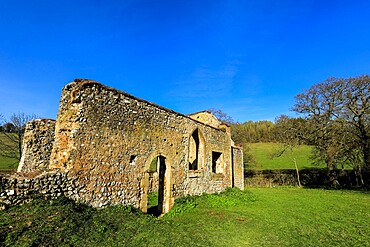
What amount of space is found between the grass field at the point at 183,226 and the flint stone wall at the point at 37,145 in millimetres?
6024

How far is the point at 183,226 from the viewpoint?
7.84m

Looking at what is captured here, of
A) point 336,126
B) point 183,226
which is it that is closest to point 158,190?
point 183,226

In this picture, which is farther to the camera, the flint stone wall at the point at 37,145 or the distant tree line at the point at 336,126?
the distant tree line at the point at 336,126

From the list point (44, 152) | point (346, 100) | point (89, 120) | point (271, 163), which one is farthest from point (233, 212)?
point (271, 163)

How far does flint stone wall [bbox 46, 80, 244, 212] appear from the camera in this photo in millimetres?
7102

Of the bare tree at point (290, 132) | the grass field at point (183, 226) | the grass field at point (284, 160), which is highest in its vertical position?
the bare tree at point (290, 132)

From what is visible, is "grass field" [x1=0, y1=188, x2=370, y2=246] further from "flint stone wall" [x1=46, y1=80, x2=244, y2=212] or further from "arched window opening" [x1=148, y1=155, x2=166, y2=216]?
"arched window opening" [x1=148, y1=155, x2=166, y2=216]

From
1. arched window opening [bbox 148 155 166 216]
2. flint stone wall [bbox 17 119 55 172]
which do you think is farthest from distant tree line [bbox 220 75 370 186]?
flint stone wall [bbox 17 119 55 172]

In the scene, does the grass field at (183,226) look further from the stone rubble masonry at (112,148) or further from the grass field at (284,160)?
the grass field at (284,160)

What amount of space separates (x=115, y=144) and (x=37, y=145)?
18.6 ft

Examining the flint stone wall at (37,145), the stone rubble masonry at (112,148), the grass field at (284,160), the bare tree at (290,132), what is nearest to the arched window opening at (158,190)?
the stone rubble masonry at (112,148)

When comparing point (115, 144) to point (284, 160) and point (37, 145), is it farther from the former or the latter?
point (284, 160)

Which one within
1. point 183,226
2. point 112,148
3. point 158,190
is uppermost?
point 112,148

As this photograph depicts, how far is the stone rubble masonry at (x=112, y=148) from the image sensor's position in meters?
7.04
